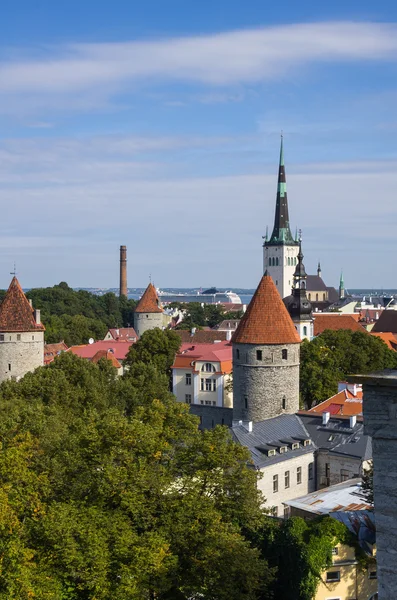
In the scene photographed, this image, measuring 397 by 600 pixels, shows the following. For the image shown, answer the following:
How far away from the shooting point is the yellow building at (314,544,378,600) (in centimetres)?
1995

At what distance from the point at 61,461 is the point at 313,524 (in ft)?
22.8

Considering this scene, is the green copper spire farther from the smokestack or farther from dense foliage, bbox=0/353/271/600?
dense foliage, bbox=0/353/271/600

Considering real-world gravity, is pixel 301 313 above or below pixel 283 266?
below

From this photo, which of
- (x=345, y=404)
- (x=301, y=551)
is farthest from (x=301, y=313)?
(x=301, y=551)

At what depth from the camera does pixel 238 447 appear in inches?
802

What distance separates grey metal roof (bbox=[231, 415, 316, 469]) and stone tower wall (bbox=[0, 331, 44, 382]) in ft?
56.4

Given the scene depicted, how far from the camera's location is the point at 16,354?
44.8 m

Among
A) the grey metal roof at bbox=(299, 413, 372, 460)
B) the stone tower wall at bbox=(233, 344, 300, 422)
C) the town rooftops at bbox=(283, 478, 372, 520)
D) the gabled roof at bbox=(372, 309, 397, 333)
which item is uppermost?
the gabled roof at bbox=(372, 309, 397, 333)

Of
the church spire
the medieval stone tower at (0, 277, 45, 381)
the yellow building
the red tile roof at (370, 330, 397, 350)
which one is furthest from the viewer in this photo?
the church spire

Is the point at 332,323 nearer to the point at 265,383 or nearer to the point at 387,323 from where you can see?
the point at 387,323

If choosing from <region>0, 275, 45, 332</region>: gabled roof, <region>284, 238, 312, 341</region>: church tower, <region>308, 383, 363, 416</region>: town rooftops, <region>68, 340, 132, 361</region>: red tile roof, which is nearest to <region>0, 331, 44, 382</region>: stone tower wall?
<region>0, 275, 45, 332</region>: gabled roof

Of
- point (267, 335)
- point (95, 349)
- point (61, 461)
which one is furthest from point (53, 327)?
point (61, 461)

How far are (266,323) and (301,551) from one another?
1741cm

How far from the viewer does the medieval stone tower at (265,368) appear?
117ft
